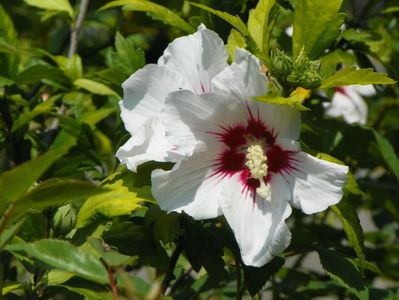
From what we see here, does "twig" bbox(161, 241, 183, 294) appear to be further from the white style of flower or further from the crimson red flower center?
the white style of flower

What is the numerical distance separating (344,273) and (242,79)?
414mm

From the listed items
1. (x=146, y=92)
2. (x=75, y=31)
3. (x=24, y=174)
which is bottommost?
(x=75, y=31)

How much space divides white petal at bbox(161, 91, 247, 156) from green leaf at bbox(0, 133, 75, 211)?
8.9 inches

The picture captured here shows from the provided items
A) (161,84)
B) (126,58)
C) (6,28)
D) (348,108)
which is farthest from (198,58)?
(348,108)

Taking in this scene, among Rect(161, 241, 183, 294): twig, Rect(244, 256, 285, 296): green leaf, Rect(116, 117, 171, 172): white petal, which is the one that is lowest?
Rect(244, 256, 285, 296): green leaf

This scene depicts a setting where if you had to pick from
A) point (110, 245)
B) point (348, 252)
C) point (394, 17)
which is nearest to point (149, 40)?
point (394, 17)

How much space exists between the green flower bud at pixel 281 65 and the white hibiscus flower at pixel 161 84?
0.07 meters

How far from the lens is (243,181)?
131 cm

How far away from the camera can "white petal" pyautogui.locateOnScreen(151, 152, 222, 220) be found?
4.09 feet

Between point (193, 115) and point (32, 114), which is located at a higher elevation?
point (193, 115)

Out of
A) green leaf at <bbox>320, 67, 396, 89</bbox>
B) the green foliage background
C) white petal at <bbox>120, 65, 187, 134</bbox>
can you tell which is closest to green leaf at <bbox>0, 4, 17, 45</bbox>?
the green foliage background

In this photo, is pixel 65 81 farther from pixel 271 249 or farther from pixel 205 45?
pixel 271 249

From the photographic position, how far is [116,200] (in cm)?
134

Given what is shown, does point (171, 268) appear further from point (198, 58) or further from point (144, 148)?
point (198, 58)
